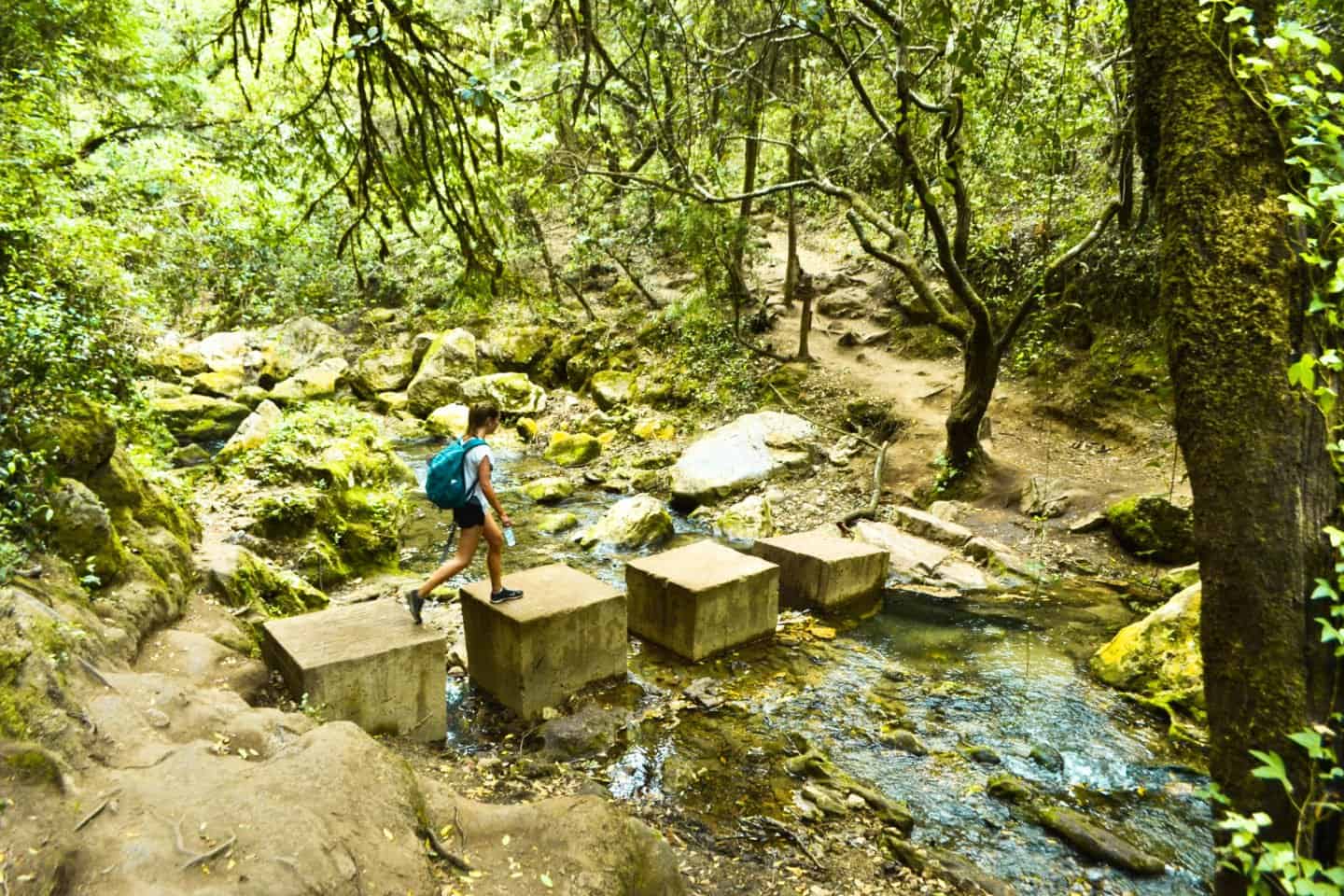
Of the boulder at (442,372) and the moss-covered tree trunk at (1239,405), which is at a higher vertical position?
the moss-covered tree trunk at (1239,405)

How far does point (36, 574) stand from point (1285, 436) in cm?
546

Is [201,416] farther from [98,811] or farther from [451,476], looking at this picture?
[98,811]

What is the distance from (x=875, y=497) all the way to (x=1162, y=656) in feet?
16.7

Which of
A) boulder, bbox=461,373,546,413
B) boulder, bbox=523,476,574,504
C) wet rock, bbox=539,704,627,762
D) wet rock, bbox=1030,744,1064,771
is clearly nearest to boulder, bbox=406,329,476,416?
boulder, bbox=461,373,546,413

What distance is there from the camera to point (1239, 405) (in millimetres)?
2125

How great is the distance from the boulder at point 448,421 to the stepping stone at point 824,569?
1041cm

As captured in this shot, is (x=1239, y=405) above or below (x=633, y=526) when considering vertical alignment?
above

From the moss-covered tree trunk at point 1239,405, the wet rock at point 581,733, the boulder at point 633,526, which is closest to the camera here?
the moss-covered tree trunk at point 1239,405

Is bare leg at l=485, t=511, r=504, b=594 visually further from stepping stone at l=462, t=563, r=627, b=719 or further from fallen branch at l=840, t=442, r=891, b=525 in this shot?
fallen branch at l=840, t=442, r=891, b=525

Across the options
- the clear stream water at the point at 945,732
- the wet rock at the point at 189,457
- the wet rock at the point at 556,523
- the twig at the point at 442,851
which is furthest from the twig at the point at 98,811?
the wet rock at the point at 189,457

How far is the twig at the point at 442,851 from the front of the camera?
2.99 metres

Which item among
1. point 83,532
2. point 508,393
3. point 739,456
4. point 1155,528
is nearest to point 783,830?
point 83,532

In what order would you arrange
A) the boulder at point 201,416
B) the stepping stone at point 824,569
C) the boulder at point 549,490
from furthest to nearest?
the boulder at point 201,416 < the boulder at point 549,490 < the stepping stone at point 824,569

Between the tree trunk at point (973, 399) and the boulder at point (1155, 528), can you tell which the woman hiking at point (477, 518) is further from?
the tree trunk at point (973, 399)
